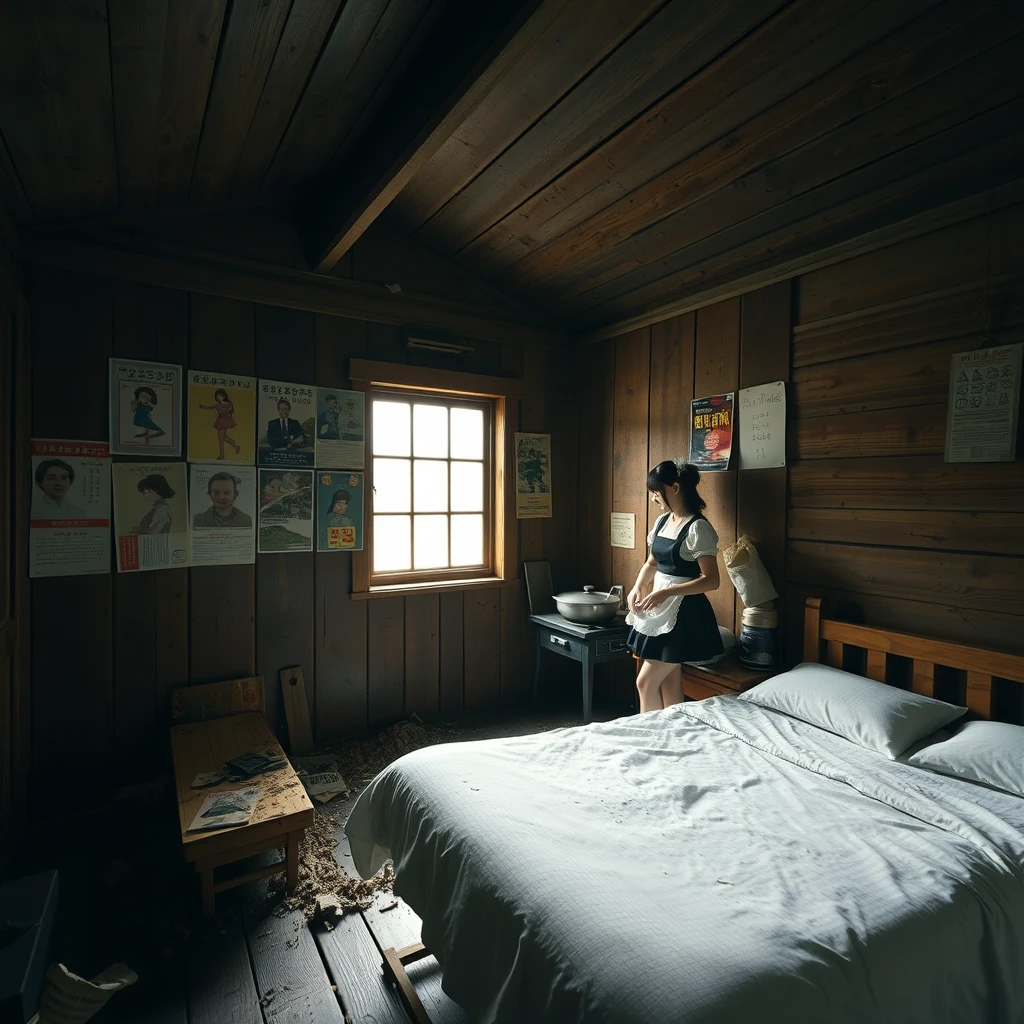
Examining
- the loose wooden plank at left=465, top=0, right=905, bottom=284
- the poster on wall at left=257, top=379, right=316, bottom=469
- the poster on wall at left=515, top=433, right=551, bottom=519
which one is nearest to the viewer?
the loose wooden plank at left=465, top=0, right=905, bottom=284

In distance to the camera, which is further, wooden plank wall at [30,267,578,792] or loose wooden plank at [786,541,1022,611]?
wooden plank wall at [30,267,578,792]

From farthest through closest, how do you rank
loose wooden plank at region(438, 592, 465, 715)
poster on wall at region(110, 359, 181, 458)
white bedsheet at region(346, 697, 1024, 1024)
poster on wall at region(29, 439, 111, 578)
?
loose wooden plank at region(438, 592, 465, 715)
poster on wall at region(110, 359, 181, 458)
poster on wall at region(29, 439, 111, 578)
white bedsheet at region(346, 697, 1024, 1024)

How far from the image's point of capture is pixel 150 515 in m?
2.74

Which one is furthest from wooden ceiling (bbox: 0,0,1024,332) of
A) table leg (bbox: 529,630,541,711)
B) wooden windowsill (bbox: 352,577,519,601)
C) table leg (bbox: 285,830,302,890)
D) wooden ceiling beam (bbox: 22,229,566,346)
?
Answer: table leg (bbox: 285,830,302,890)

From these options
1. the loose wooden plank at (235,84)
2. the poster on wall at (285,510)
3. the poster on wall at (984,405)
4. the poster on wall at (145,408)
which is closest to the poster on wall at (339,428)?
the poster on wall at (285,510)

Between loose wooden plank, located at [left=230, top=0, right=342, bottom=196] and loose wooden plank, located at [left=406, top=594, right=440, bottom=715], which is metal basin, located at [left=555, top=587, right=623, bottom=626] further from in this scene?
loose wooden plank, located at [left=230, top=0, right=342, bottom=196]

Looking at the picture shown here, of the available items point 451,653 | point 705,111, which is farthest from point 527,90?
point 451,653

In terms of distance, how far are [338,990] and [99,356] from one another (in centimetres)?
257

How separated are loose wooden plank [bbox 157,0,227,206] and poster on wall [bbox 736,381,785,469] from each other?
8.00 feet

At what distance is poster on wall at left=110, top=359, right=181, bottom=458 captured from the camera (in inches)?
105

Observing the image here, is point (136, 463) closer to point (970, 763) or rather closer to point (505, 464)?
point (505, 464)

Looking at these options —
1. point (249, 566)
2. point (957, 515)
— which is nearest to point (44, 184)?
point (249, 566)

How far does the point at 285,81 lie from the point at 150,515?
1838mm

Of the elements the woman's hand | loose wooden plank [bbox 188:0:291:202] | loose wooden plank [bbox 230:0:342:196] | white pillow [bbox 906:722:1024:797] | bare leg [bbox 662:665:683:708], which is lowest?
bare leg [bbox 662:665:683:708]
